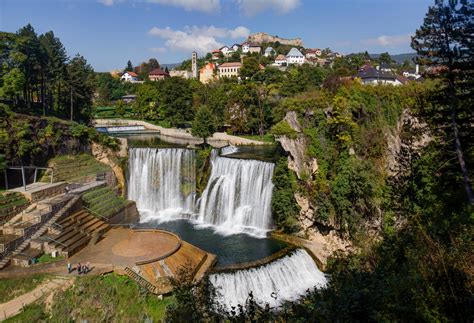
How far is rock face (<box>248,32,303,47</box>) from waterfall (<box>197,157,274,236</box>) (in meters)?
90.3

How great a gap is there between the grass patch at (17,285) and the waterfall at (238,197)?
11.4 m

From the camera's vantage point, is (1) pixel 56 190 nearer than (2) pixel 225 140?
Yes

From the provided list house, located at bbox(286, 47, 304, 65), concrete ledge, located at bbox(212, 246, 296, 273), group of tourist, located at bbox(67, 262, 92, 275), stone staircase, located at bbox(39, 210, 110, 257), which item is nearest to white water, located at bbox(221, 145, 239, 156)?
stone staircase, located at bbox(39, 210, 110, 257)

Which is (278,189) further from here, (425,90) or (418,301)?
(418,301)

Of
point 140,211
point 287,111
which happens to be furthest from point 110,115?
point 287,111

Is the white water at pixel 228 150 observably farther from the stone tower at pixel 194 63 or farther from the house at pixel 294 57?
the stone tower at pixel 194 63

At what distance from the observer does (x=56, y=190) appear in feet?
75.7

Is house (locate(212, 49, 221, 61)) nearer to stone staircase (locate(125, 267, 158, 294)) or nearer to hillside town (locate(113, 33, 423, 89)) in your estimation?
hillside town (locate(113, 33, 423, 89))

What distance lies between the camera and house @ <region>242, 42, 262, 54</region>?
9688 cm

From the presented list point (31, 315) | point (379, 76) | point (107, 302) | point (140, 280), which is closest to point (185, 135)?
point (379, 76)

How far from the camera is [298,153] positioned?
22.2 m

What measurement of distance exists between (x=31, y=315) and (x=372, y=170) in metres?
18.4

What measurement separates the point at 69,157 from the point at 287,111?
60.1 feet

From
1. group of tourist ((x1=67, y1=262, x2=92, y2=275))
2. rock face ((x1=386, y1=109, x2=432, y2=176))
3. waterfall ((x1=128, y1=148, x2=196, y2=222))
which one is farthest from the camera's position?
waterfall ((x1=128, y1=148, x2=196, y2=222))
